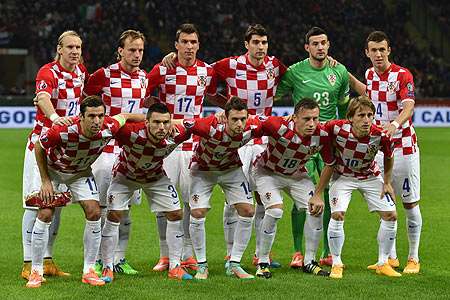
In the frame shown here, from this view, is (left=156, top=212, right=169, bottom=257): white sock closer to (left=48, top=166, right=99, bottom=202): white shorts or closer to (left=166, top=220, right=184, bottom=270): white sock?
(left=166, top=220, right=184, bottom=270): white sock

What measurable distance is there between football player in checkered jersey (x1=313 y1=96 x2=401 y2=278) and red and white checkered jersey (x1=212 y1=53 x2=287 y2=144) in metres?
1.02

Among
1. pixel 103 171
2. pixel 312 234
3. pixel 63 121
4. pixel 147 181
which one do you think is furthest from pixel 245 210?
pixel 63 121

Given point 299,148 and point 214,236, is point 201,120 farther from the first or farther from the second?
point 214,236

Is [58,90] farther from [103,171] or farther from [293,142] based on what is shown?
[293,142]

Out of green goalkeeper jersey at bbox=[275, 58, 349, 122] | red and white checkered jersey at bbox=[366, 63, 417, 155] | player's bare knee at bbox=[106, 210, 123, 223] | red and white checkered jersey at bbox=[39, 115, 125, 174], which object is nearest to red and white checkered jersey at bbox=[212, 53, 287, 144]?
Answer: green goalkeeper jersey at bbox=[275, 58, 349, 122]

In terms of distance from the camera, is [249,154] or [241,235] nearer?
[241,235]

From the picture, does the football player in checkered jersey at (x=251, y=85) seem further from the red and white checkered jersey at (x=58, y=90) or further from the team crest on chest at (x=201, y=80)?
the red and white checkered jersey at (x=58, y=90)

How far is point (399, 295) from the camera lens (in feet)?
19.4

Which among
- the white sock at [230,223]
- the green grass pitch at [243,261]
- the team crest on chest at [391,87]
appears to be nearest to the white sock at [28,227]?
the green grass pitch at [243,261]

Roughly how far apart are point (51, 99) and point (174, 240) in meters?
1.85

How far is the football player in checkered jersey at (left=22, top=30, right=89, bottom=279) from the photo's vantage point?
257 inches

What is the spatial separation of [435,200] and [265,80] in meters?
5.42

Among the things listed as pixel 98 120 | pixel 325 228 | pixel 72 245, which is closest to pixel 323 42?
pixel 325 228

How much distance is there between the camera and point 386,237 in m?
6.70
